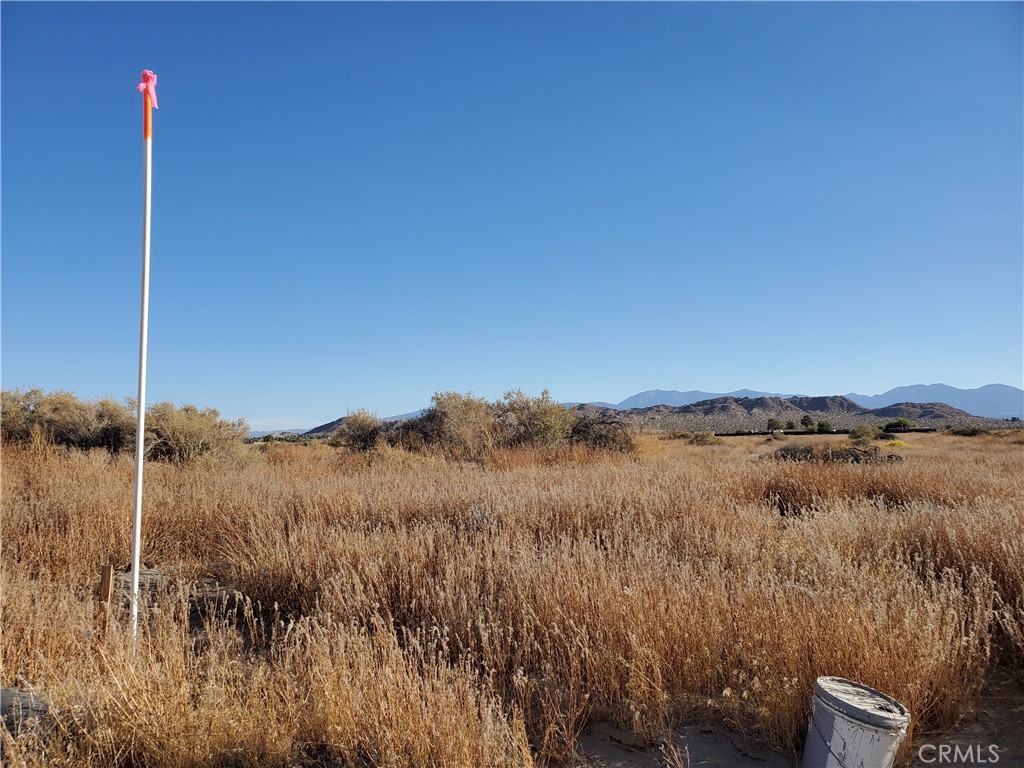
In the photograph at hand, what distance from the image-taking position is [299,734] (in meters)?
2.95

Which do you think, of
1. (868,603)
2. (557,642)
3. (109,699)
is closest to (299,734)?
(109,699)

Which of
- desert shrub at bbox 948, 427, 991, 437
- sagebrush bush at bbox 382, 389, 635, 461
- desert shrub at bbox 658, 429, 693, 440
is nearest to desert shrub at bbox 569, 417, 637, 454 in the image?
sagebrush bush at bbox 382, 389, 635, 461

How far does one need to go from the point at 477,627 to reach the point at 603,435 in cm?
1467

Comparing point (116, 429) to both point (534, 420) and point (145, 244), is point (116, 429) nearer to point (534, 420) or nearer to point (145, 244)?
point (534, 420)

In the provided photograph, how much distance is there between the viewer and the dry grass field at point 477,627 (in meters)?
2.80

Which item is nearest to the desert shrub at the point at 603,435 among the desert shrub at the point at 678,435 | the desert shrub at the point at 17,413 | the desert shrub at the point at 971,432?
the desert shrub at the point at 17,413

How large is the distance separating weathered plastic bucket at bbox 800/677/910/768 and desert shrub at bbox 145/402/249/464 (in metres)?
15.5

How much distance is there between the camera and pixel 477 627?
4.06m

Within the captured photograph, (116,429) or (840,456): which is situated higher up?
(116,429)

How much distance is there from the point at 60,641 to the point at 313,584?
184cm

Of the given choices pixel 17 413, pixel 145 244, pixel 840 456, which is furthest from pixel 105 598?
pixel 17 413

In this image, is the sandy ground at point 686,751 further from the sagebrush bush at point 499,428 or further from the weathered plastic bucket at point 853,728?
the sagebrush bush at point 499,428

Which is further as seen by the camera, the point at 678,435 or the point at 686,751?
the point at 678,435

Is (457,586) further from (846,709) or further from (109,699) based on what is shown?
(846,709)
